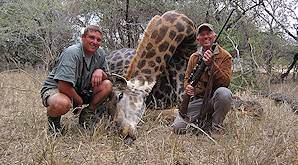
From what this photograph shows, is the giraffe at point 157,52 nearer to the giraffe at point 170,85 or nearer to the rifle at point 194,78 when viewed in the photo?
the giraffe at point 170,85

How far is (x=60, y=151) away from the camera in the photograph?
313 cm

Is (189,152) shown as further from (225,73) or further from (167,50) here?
(167,50)

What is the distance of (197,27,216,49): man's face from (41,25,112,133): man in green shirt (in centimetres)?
90

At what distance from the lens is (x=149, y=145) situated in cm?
328

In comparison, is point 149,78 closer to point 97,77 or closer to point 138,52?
point 138,52

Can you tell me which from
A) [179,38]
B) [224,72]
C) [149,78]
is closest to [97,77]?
[149,78]

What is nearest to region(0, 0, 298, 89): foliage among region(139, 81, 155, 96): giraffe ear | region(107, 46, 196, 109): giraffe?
region(107, 46, 196, 109): giraffe

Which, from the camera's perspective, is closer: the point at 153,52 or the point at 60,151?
the point at 60,151

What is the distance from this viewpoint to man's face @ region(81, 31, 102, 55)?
3.73 m

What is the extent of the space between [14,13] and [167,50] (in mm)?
9157

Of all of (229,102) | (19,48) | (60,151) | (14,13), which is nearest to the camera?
(60,151)

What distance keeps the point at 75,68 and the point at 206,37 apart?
1.18m

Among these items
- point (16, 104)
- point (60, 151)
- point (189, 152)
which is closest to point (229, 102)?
point (189, 152)

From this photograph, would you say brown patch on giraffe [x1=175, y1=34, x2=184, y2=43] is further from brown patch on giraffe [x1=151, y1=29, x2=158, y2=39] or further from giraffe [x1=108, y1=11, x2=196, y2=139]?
brown patch on giraffe [x1=151, y1=29, x2=158, y2=39]
